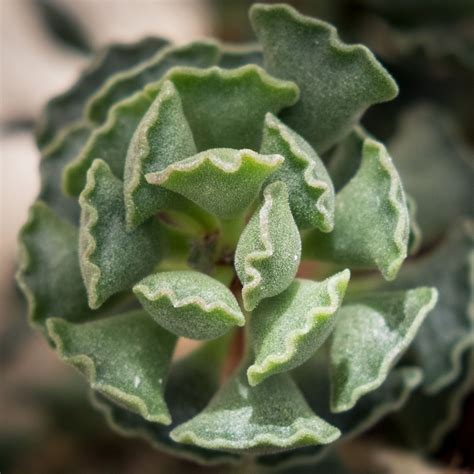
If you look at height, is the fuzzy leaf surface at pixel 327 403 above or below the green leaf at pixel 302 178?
below

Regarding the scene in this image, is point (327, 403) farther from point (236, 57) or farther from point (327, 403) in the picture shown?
point (236, 57)

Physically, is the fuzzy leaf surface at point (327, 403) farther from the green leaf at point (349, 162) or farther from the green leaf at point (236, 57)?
the green leaf at point (236, 57)

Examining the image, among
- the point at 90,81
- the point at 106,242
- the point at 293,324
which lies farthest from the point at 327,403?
the point at 90,81

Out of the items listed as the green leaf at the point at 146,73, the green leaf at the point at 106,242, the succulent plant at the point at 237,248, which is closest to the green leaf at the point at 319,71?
the succulent plant at the point at 237,248

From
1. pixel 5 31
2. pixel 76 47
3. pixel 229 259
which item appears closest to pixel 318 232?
pixel 229 259

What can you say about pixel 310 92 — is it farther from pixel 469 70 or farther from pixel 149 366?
pixel 469 70

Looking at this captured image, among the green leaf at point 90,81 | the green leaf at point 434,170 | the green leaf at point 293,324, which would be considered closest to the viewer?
the green leaf at point 293,324

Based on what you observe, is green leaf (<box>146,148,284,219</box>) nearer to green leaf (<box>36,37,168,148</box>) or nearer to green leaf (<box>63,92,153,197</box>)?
green leaf (<box>63,92,153,197</box>)

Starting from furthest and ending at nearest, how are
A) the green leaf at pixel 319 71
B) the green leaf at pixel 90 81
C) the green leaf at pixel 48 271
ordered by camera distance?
the green leaf at pixel 90 81 < the green leaf at pixel 48 271 < the green leaf at pixel 319 71
